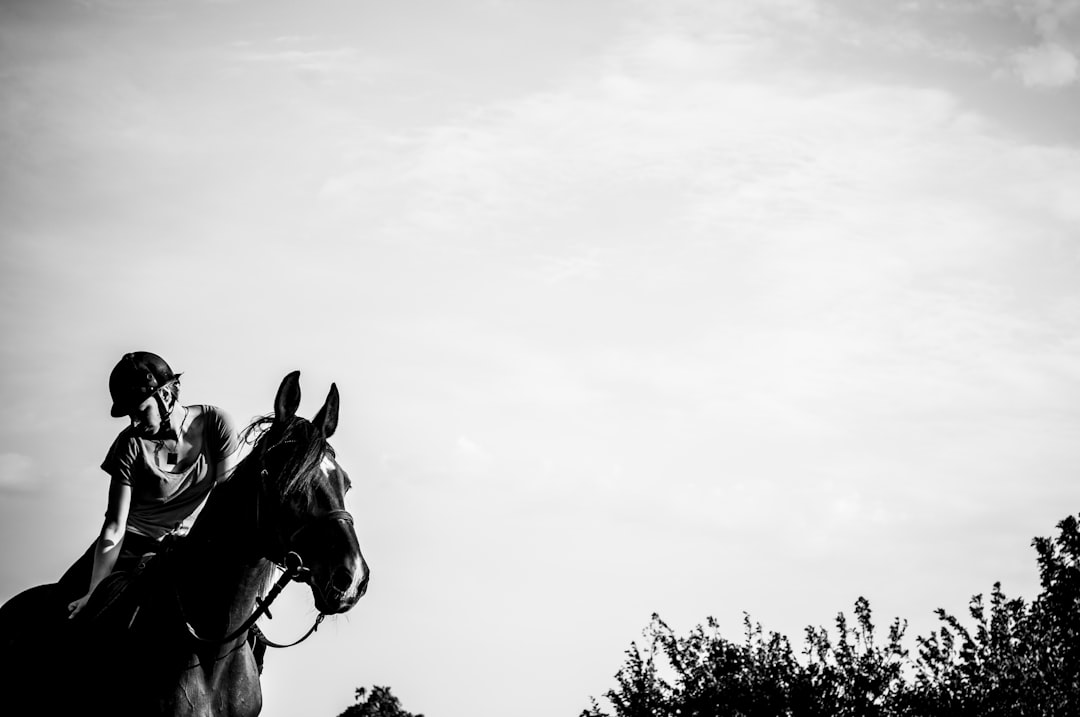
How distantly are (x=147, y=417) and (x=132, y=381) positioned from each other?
275mm

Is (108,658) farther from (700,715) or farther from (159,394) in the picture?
(700,715)

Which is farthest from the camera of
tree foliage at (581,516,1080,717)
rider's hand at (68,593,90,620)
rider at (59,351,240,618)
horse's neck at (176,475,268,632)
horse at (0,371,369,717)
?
tree foliage at (581,516,1080,717)

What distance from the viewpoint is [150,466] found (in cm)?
713

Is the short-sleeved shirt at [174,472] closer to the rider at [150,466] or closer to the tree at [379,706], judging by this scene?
the rider at [150,466]

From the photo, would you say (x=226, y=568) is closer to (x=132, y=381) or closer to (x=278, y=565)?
(x=278, y=565)

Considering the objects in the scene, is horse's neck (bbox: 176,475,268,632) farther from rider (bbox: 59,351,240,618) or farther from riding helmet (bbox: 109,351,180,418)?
riding helmet (bbox: 109,351,180,418)

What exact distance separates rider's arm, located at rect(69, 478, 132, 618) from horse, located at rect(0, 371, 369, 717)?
78 millimetres

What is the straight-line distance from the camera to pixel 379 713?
61500 mm

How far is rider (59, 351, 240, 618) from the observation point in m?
6.97

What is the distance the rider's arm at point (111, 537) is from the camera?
267 inches

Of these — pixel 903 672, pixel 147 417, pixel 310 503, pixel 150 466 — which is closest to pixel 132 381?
pixel 147 417

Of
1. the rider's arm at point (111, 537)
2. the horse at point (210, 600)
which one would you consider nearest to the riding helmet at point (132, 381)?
the rider's arm at point (111, 537)

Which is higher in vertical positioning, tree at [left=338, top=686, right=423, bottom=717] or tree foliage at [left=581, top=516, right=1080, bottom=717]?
tree at [left=338, top=686, right=423, bottom=717]

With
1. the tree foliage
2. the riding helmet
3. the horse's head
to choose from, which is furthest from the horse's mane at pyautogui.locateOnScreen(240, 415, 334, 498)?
the tree foliage
